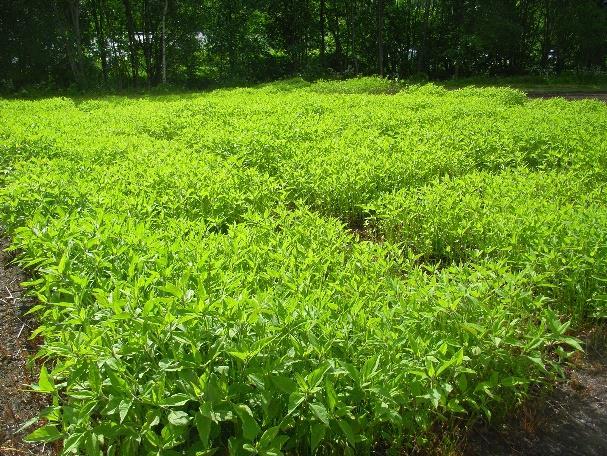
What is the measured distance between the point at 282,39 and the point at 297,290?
36.8 metres

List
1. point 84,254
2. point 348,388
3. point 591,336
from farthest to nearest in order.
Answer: point 591,336, point 84,254, point 348,388

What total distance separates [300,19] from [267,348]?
3721 centimetres

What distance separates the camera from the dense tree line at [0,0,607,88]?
92.0ft

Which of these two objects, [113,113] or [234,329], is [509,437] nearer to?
[234,329]

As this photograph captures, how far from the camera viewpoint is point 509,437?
2.85 metres

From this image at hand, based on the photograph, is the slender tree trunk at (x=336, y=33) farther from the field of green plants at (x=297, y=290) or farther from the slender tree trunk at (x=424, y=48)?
the field of green plants at (x=297, y=290)

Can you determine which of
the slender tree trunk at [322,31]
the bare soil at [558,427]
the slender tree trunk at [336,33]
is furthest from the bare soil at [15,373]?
the slender tree trunk at [336,33]

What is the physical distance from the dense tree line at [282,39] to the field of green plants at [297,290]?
2441cm

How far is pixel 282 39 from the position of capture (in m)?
36.6

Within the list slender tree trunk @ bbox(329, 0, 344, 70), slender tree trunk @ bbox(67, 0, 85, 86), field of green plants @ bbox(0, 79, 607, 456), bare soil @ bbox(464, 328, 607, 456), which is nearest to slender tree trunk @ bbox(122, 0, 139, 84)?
slender tree trunk @ bbox(67, 0, 85, 86)

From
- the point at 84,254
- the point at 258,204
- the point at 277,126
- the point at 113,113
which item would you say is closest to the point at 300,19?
the point at 113,113

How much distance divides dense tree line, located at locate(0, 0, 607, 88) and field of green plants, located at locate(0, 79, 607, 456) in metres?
24.4

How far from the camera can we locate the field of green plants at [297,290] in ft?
7.48

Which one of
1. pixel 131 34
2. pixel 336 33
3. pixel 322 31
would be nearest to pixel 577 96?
pixel 322 31
